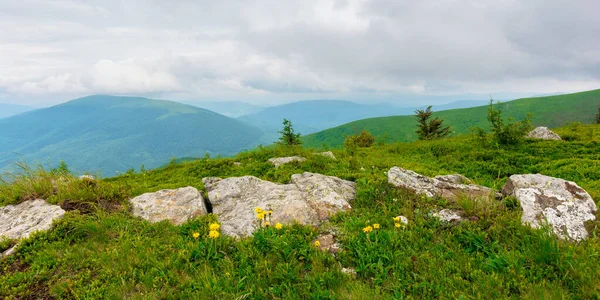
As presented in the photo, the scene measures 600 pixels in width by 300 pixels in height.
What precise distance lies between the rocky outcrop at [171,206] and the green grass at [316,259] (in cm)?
40

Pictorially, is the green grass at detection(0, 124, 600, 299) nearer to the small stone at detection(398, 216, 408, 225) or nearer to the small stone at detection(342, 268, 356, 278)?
the small stone at detection(342, 268, 356, 278)

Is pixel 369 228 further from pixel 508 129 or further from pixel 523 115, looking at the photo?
pixel 523 115

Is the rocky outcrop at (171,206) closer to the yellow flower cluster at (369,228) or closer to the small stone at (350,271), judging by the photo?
the small stone at (350,271)

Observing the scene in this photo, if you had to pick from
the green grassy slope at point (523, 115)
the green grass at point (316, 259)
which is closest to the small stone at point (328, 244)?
the green grass at point (316, 259)

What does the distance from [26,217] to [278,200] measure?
6.69 meters

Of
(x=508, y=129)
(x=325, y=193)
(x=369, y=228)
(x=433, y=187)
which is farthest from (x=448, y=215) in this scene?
(x=508, y=129)

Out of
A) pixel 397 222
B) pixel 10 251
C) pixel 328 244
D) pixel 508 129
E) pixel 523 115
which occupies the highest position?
pixel 508 129

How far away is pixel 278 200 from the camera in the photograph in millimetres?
7895

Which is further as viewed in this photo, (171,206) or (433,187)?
(433,187)

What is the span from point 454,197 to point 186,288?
21.3 ft

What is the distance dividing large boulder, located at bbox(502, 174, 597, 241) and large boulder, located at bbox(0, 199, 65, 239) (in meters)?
11.0

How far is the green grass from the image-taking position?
4.43m

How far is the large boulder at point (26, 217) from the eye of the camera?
6660 millimetres

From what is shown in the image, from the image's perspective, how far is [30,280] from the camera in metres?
5.16
